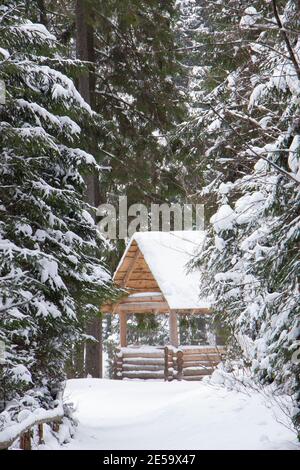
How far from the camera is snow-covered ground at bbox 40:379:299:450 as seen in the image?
8809mm

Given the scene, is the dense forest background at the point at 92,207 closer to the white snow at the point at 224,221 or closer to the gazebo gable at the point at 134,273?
the white snow at the point at 224,221

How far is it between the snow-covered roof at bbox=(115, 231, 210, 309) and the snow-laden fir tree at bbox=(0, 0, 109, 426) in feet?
30.1

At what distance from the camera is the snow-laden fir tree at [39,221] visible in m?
8.41

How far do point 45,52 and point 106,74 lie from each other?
9.66m

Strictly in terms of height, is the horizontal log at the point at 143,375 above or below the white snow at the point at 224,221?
below

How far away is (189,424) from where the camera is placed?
10.5 metres

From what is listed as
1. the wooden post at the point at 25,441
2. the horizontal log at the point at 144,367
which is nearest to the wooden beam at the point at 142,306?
the horizontal log at the point at 144,367

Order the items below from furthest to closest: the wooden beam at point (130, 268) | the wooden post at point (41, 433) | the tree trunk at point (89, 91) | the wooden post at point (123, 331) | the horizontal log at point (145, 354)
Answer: the wooden post at point (123, 331)
the wooden beam at point (130, 268)
the horizontal log at point (145, 354)
the tree trunk at point (89, 91)
the wooden post at point (41, 433)

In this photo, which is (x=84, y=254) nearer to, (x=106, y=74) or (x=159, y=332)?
(x=106, y=74)

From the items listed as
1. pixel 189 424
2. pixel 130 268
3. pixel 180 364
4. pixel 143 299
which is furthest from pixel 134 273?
pixel 189 424

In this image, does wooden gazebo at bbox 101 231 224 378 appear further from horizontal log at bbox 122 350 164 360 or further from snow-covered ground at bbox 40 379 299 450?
snow-covered ground at bbox 40 379 299 450

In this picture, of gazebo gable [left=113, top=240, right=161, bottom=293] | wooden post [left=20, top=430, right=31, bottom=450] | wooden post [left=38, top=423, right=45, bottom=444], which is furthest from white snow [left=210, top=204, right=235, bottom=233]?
gazebo gable [left=113, top=240, right=161, bottom=293]

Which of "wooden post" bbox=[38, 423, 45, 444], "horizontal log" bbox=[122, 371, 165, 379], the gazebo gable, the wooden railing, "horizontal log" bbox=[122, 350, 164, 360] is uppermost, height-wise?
the gazebo gable

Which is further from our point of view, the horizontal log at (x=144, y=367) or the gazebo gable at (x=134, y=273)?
the gazebo gable at (x=134, y=273)
